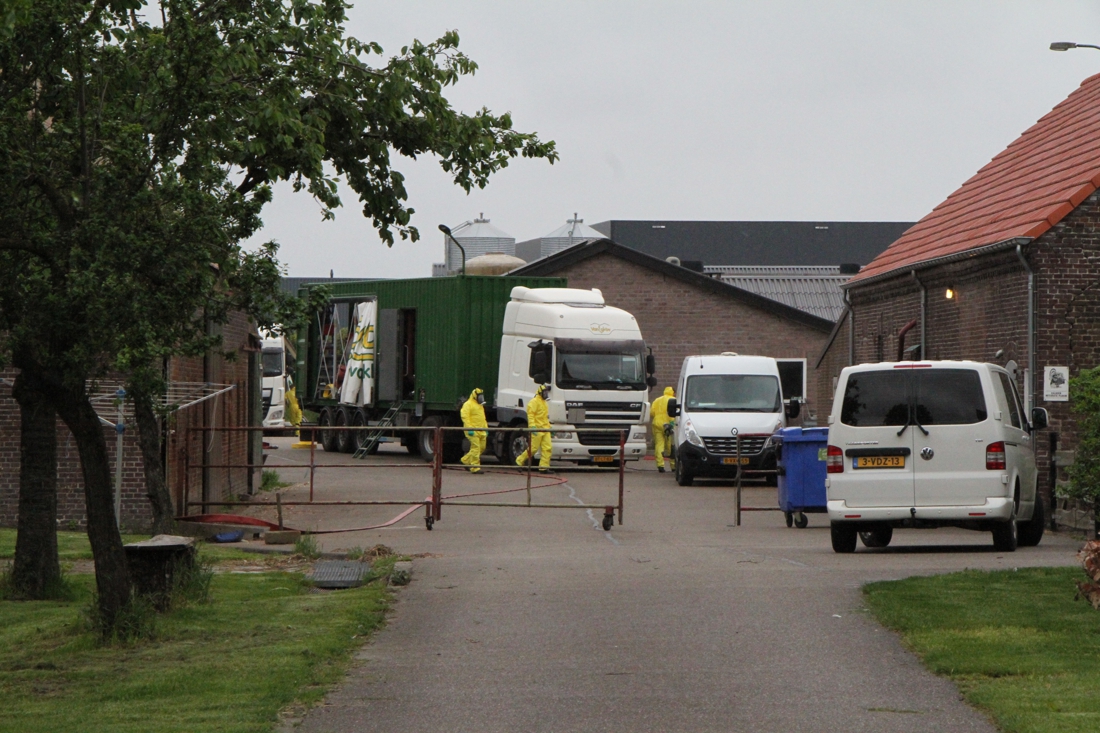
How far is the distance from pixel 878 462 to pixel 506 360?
52.8 ft

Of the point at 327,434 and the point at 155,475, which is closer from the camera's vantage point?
the point at 155,475

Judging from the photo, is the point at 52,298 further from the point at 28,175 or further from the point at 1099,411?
the point at 1099,411

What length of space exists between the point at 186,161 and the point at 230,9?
193 cm

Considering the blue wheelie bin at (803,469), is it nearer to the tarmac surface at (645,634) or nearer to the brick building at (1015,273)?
the tarmac surface at (645,634)

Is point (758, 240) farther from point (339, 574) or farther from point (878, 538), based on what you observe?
point (339, 574)

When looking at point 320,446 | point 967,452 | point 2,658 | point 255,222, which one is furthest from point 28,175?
point 320,446

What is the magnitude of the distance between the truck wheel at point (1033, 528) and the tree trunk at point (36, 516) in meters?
10.4

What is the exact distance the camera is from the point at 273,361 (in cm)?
5106

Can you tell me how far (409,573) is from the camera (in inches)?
575

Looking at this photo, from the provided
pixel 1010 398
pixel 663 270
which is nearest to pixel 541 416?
pixel 1010 398

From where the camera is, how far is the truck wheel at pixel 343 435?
37.2 metres

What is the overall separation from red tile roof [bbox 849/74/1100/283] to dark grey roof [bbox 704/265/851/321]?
22.9 metres

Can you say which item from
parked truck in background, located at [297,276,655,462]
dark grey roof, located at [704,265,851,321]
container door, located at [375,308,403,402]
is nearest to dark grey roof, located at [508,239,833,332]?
dark grey roof, located at [704,265,851,321]

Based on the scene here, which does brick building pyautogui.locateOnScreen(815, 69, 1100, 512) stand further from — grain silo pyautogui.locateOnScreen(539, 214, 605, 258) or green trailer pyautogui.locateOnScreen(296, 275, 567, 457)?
grain silo pyautogui.locateOnScreen(539, 214, 605, 258)
